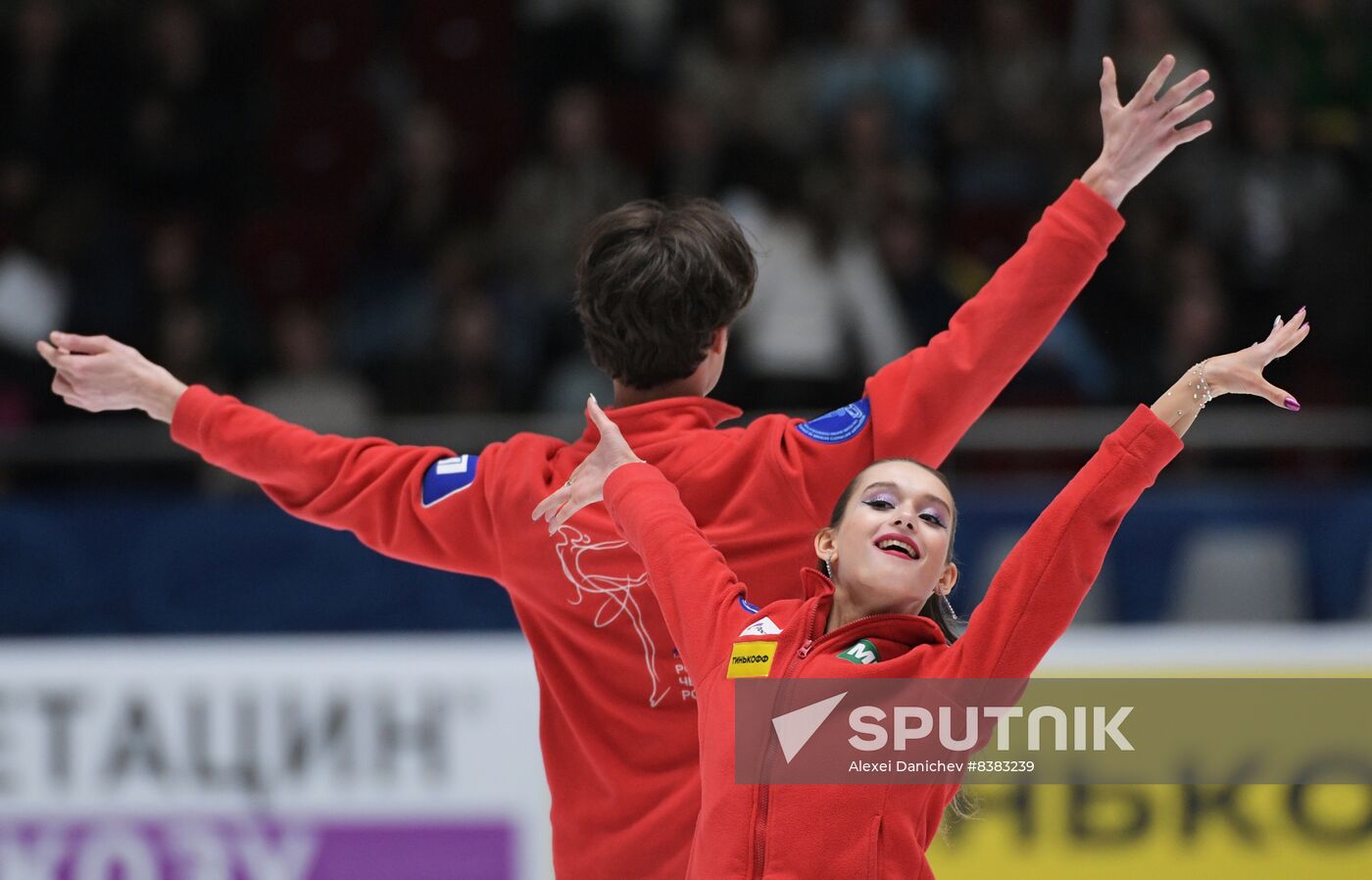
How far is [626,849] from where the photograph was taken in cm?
282

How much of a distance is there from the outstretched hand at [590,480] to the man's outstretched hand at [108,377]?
857 mm

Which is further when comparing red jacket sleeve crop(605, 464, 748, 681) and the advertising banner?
the advertising banner

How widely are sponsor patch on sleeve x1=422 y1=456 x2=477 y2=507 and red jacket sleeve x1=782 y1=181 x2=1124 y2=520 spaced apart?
0.57 meters

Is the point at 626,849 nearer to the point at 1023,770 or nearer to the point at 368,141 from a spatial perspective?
the point at 1023,770

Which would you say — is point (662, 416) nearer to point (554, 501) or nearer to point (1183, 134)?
A: point (554, 501)

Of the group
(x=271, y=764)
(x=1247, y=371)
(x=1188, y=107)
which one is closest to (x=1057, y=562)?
(x=1247, y=371)

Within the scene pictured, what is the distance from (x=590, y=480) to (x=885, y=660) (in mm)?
583

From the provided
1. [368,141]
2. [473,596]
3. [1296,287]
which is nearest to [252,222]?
[368,141]

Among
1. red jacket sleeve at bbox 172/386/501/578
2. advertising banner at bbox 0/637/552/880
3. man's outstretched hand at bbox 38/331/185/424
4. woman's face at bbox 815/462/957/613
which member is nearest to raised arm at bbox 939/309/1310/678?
woman's face at bbox 815/462/957/613

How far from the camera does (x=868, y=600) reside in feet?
8.71

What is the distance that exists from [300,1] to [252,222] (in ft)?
5.38

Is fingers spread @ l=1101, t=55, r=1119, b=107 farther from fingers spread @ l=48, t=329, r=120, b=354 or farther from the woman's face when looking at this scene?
fingers spread @ l=48, t=329, r=120, b=354

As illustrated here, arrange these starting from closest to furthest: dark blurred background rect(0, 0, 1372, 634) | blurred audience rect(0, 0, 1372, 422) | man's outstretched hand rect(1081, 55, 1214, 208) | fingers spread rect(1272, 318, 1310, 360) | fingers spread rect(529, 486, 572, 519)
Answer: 1. fingers spread rect(1272, 318, 1310, 360)
2. fingers spread rect(529, 486, 572, 519)
3. man's outstretched hand rect(1081, 55, 1214, 208)
4. dark blurred background rect(0, 0, 1372, 634)
5. blurred audience rect(0, 0, 1372, 422)

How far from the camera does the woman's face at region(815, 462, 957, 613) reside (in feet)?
8.61
